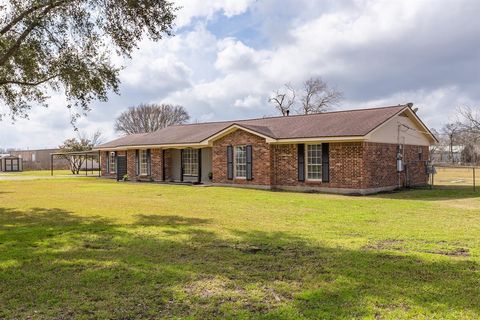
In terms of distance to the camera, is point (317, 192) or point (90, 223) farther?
point (317, 192)

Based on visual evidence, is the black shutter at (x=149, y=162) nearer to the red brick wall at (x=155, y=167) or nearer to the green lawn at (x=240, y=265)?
the red brick wall at (x=155, y=167)

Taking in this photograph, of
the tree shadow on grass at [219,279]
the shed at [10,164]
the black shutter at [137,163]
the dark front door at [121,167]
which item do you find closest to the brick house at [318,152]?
the black shutter at [137,163]

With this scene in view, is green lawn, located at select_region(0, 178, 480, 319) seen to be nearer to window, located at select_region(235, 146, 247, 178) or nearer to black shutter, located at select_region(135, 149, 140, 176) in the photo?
window, located at select_region(235, 146, 247, 178)

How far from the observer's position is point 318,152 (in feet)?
66.0

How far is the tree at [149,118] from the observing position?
75938 mm

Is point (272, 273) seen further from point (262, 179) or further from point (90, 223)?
point (262, 179)

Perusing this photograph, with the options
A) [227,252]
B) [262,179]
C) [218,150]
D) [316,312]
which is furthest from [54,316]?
[218,150]

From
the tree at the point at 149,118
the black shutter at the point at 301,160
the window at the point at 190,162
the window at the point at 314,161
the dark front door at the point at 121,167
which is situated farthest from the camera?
the tree at the point at 149,118

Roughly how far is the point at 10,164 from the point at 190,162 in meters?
38.9

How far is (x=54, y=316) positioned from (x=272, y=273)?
286 centimetres

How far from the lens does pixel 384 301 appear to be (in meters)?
4.89

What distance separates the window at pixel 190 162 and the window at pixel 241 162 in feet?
16.4

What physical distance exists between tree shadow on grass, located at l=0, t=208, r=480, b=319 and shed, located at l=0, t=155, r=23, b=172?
53575 millimetres

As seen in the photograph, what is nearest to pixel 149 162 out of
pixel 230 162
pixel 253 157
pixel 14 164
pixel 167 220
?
pixel 230 162
